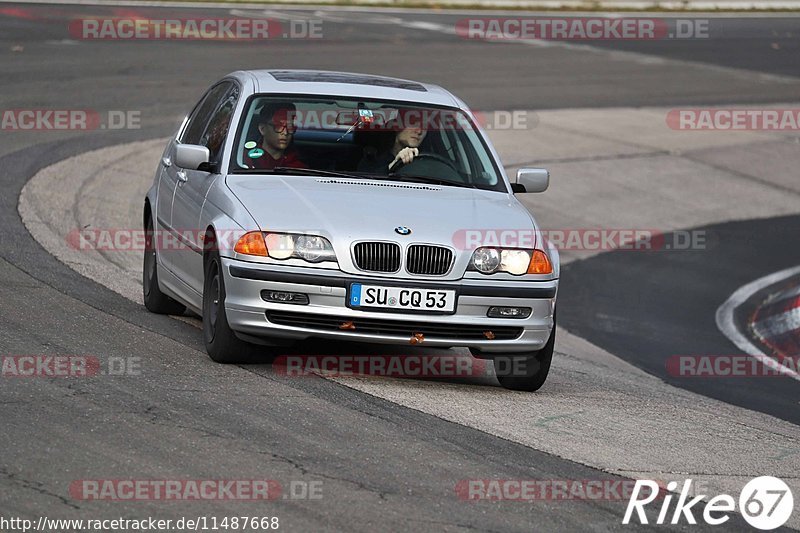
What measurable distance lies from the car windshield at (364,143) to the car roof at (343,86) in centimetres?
8

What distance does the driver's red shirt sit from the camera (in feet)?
28.3

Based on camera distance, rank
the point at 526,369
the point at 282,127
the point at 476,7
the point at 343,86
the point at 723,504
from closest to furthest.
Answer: the point at 723,504, the point at 526,369, the point at 282,127, the point at 343,86, the point at 476,7

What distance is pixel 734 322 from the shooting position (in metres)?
13.7

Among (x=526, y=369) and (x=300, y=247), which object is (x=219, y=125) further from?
(x=526, y=369)

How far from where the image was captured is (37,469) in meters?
5.78

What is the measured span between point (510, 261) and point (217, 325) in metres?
1.63

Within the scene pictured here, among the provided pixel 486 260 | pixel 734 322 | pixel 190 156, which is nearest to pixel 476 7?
pixel 734 322

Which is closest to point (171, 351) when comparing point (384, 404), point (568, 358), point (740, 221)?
point (384, 404)

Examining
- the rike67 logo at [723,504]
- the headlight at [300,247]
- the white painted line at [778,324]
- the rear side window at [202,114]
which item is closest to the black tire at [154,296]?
the rear side window at [202,114]

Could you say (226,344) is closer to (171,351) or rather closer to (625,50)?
(171,351)

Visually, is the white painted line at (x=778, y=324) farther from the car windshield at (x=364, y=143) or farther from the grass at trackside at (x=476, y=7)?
the grass at trackside at (x=476, y=7)

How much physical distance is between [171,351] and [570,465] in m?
2.62

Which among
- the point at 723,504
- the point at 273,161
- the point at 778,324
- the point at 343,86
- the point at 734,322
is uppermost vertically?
the point at 343,86

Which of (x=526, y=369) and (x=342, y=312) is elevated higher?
(x=342, y=312)
